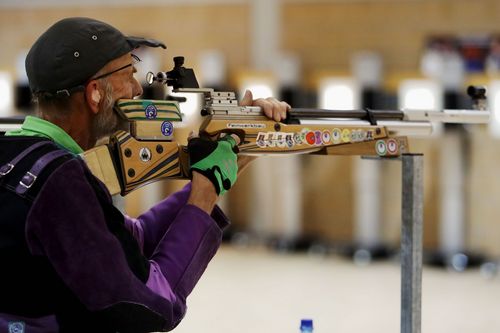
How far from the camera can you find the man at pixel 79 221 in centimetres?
189

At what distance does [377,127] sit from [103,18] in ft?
22.8

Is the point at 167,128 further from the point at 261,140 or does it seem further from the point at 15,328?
the point at 15,328

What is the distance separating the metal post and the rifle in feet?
0.44

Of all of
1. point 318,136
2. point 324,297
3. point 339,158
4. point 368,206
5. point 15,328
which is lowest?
point 324,297

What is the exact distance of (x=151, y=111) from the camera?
2.37 meters

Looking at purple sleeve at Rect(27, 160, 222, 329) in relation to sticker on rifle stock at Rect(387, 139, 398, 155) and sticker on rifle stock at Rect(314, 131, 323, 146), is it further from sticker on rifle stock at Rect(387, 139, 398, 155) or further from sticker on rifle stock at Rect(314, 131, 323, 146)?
sticker on rifle stock at Rect(387, 139, 398, 155)

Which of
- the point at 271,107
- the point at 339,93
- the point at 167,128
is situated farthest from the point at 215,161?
the point at 339,93

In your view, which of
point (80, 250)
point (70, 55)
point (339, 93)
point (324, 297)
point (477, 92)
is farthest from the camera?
point (339, 93)

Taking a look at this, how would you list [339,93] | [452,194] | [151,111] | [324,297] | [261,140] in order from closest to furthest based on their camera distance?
1. [151,111]
2. [261,140]
3. [324,297]
4. [452,194]
5. [339,93]

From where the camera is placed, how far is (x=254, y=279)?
6969 mm

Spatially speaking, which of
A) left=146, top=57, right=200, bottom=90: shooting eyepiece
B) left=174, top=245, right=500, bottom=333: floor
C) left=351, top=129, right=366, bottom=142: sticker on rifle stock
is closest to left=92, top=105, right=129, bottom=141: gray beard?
left=146, top=57, right=200, bottom=90: shooting eyepiece

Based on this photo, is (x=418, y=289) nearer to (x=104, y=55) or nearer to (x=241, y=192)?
(x=104, y=55)

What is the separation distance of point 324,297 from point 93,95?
4.39 m

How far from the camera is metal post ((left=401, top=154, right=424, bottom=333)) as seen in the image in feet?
8.70
